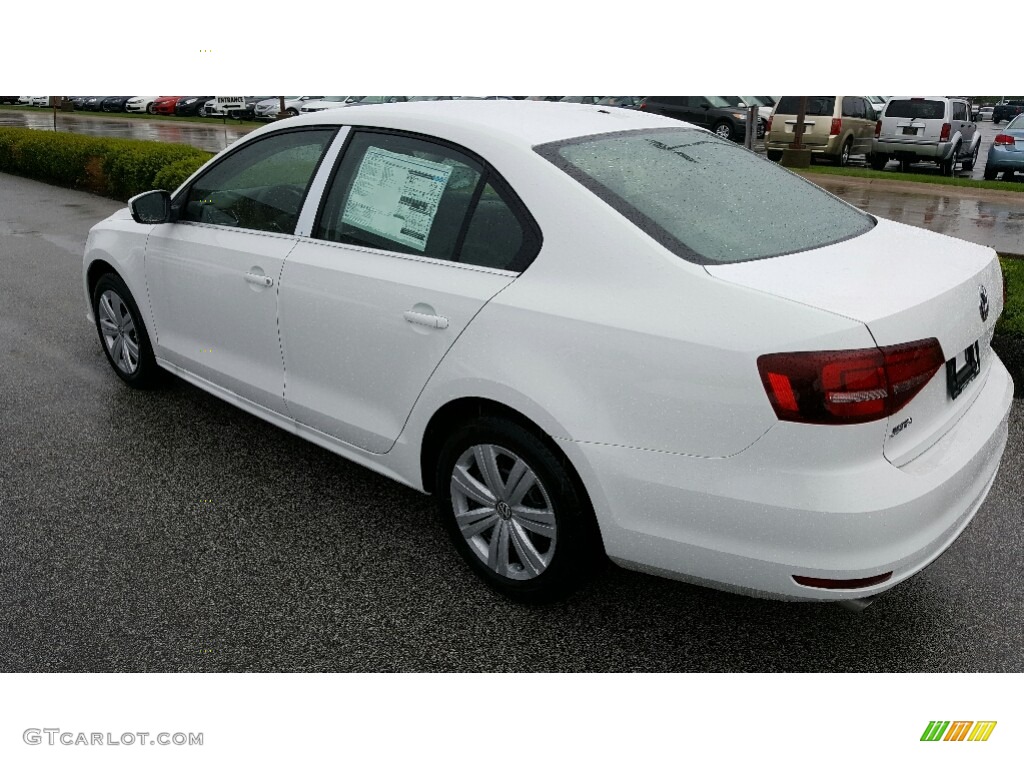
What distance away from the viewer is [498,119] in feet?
11.2

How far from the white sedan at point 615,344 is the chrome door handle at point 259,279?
0.02 meters

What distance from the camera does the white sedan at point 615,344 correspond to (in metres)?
2.47

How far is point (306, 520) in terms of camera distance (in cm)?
394

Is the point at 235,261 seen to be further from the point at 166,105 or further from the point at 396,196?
the point at 166,105

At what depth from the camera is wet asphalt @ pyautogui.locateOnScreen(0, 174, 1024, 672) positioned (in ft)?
9.95

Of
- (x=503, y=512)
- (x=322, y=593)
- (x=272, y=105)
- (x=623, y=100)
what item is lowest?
(x=272, y=105)

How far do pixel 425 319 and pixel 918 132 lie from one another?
19.2 metres

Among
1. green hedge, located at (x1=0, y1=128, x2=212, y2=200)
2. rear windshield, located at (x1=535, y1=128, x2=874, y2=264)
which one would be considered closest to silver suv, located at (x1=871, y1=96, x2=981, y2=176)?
green hedge, located at (x1=0, y1=128, x2=212, y2=200)

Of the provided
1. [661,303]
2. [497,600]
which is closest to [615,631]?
[497,600]

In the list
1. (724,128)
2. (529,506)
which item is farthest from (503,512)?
(724,128)

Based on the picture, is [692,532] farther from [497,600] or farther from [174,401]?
[174,401]

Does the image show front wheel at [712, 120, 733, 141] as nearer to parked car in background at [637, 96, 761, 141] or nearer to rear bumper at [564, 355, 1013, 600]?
parked car in background at [637, 96, 761, 141]

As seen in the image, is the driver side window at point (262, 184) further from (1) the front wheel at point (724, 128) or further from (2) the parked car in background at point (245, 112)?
(2) the parked car in background at point (245, 112)

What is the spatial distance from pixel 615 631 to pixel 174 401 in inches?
128
